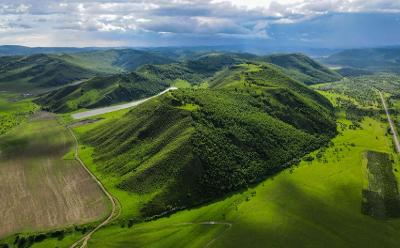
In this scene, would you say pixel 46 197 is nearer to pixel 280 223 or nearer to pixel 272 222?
pixel 272 222

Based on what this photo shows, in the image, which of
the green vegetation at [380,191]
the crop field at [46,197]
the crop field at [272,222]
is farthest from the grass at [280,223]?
the crop field at [46,197]

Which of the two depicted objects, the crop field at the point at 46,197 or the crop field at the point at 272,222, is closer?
the crop field at the point at 272,222

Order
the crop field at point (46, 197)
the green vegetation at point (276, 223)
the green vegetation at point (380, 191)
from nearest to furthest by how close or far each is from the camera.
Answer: the green vegetation at point (276, 223) < the crop field at point (46, 197) < the green vegetation at point (380, 191)

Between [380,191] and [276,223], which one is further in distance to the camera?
[380,191]

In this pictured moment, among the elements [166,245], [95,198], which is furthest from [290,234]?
[95,198]

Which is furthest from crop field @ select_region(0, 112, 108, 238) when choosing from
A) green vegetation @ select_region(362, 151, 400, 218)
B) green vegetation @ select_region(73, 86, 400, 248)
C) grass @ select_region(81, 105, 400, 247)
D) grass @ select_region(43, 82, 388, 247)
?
green vegetation @ select_region(362, 151, 400, 218)

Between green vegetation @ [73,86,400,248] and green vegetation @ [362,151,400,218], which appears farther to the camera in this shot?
green vegetation @ [362,151,400,218]

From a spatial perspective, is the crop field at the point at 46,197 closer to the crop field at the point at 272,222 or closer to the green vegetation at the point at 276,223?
the crop field at the point at 272,222

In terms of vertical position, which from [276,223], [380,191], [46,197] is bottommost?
[276,223]

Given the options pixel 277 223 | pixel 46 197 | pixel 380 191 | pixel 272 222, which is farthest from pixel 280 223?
pixel 46 197

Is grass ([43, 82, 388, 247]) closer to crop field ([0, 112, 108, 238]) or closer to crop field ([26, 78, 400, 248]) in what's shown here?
crop field ([26, 78, 400, 248])

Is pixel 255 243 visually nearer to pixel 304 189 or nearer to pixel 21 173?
pixel 304 189
